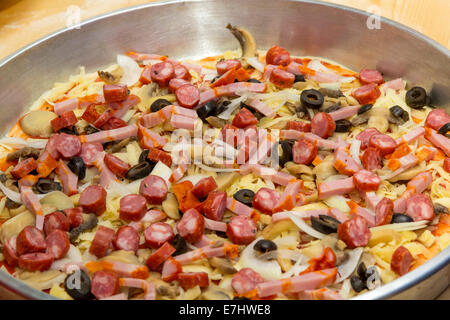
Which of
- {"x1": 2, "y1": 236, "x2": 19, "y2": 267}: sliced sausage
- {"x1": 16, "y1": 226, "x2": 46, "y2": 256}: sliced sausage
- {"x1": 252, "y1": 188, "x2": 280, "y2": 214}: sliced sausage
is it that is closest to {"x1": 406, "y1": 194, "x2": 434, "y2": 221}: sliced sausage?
{"x1": 252, "y1": 188, "x2": 280, "y2": 214}: sliced sausage

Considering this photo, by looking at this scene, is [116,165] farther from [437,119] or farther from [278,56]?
[437,119]

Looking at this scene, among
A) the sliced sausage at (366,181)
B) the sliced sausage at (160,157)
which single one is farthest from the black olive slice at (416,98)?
the sliced sausage at (160,157)

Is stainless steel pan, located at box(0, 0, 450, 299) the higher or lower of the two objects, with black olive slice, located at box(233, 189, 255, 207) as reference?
higher

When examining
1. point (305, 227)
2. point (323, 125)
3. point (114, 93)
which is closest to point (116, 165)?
point (114, 93)

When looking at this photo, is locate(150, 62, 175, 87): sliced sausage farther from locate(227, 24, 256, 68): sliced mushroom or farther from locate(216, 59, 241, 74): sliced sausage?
locate(227, 24, 256, 68): sliced mushroom

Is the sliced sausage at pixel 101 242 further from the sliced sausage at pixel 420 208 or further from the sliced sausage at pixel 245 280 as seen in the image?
the sliced sausage at pixel 420 208
